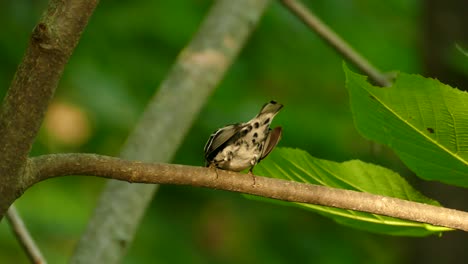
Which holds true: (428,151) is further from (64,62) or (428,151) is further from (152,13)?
(152,13)

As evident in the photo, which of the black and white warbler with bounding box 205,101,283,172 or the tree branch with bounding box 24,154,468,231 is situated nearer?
the tree branch with bounding box 24,154,468,231

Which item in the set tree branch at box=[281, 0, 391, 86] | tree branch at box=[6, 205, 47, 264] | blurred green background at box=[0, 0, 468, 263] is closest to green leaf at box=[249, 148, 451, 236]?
tree branch at box=[6, 205, 47, 264]

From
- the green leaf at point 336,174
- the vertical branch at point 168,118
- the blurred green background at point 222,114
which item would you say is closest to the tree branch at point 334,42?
the vertical branch at point 168,118

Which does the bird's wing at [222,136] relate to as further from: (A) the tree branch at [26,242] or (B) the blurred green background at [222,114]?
(B) the blurred green background at [222,114]

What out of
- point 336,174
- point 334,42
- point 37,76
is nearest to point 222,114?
point 334,42

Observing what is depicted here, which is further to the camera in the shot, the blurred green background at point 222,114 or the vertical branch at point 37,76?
the blurred green background at point 222,114

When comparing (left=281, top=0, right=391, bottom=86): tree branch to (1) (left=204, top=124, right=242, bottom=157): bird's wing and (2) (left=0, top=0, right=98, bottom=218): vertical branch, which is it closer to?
(1) (left=204, top=124, right=242, bottom=157): bird's wing
